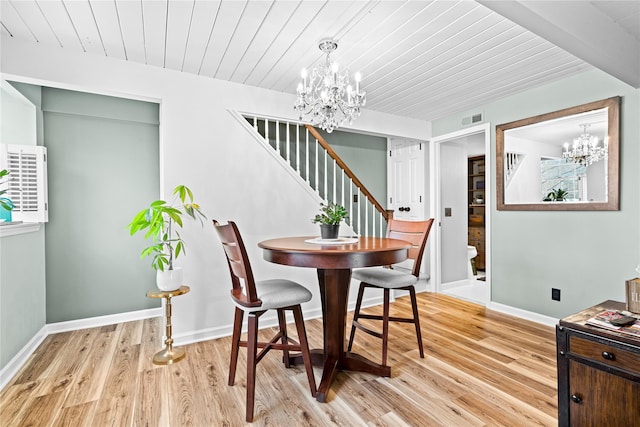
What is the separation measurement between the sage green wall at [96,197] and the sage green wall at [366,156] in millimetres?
2284

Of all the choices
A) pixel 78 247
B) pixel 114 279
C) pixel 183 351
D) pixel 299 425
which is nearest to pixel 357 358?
pixel 299 425

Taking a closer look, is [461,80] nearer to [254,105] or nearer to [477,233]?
[254,105]

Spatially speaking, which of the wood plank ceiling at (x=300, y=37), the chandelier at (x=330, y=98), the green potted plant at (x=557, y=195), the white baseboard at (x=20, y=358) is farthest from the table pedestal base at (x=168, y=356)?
the green potted plant at (x=557, y=195)

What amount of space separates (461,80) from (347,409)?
2.87 m

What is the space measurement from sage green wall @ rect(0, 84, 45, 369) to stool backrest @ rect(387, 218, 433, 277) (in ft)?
9.09

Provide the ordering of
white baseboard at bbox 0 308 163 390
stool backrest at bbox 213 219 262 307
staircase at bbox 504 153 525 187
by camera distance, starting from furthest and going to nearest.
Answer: staircase at bbox 504 153 525 187
white baseboard at bbox 0 308 163 390
stool backrest at bbox 213 219 262 307

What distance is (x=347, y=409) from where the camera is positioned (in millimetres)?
1791

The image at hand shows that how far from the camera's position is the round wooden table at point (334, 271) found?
1.71 metres

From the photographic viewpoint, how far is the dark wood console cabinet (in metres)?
1.32

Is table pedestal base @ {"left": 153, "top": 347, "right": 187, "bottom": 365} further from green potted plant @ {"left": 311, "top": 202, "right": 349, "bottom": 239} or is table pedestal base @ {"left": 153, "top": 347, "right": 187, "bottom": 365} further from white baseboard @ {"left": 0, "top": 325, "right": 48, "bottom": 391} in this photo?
green potted plant @ {"left": 311, "top": 202, "right": 349, "bottom": 239}

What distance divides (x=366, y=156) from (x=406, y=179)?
671 mm

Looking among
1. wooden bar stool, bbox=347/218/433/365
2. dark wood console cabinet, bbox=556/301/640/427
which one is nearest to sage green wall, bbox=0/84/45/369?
wooden bar stool, bbox=347/218/433/365

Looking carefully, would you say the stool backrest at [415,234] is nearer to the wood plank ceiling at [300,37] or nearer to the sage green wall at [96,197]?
the wood plank ceiling at [300,37]

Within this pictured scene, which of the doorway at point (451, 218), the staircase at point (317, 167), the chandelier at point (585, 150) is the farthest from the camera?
the doorway at point (451, 218)
